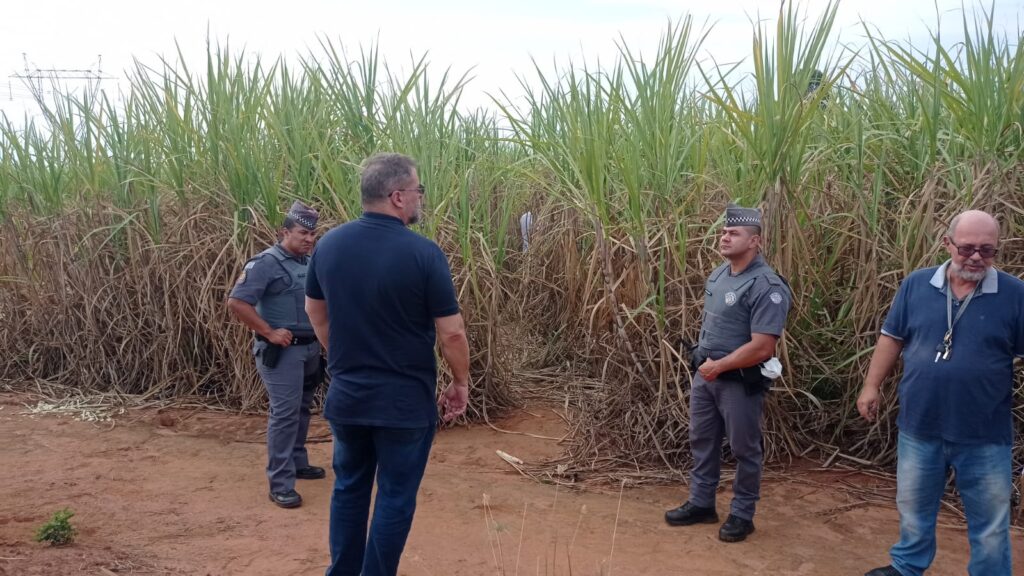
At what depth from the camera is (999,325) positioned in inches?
123

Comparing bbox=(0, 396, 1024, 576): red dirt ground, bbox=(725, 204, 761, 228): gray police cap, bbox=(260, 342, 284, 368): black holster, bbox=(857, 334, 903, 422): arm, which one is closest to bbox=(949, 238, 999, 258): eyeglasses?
bbox=(857, 334, 903, 422): arm

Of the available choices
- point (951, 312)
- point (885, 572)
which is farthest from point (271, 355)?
point (951, 312)

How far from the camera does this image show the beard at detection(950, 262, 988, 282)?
314 centimetres

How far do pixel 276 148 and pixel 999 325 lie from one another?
5.07 meters

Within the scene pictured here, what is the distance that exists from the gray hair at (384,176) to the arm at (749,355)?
1736mm

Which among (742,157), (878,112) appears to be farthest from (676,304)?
(878,112)

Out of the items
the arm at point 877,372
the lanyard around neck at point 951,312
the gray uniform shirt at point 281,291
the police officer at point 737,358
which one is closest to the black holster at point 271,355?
the gray uniform shirt at point 281,291

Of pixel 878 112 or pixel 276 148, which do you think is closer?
pixel 878 112

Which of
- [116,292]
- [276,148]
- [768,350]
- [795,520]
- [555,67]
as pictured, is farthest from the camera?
[116,292]

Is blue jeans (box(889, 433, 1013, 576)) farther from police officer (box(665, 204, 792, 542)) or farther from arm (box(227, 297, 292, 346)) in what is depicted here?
arm (box(227, 297, 292, 346))

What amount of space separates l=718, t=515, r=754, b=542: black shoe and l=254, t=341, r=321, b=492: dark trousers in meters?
2.34

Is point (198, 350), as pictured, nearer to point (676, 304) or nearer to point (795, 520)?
point (676, 304)

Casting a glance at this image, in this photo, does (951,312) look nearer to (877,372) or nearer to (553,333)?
(877,372)

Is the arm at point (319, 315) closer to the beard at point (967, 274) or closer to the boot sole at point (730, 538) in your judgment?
the boot sole at point (730, 538)
